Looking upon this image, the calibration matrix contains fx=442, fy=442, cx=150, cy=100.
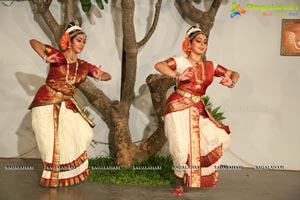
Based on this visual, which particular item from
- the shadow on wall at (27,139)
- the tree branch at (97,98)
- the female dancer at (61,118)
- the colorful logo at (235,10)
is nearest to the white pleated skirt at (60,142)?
the female dancer at (61,118)

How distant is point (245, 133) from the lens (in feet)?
15.5

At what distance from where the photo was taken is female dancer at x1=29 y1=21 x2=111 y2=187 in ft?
12.2

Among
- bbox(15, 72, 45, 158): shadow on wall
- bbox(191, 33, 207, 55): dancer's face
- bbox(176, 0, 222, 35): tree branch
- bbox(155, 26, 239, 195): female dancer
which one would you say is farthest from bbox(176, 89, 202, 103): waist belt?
bbox(15, 72, 45, 158): shadow on wall

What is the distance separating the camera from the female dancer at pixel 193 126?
11.6 ft

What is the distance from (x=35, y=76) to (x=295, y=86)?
2789 mm

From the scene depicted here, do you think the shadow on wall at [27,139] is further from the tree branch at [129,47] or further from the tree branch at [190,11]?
the tree branch at [190,11]

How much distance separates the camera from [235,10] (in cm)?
465

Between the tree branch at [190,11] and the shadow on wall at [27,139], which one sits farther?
the shadow on wall at [27,139]

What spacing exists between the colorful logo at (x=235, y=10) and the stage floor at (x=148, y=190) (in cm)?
166

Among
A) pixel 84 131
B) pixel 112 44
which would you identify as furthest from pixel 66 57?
pixel 112 44

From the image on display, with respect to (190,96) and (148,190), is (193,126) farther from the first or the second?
(148,190)

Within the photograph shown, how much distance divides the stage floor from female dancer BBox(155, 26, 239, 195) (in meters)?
0.18

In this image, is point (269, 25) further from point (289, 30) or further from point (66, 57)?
point (66, 57)

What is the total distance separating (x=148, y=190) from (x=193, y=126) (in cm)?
70
